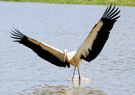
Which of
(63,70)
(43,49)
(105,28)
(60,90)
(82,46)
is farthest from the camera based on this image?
(63,70)

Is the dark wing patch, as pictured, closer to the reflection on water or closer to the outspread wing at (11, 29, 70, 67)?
the outspread wing at (11, 29, 70, 67)

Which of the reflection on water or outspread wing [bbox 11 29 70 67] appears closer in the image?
the reflection on water

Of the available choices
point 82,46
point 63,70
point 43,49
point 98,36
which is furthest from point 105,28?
point 63,70

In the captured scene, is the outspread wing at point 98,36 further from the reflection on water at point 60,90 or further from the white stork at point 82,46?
the reflection on water at point 60,90

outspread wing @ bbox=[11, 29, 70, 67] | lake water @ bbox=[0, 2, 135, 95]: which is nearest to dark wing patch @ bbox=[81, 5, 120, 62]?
outspread wing @ bbox=[11, 29, 70, 67]

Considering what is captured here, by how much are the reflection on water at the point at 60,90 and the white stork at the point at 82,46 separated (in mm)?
715

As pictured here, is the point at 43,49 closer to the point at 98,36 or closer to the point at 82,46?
the point at 82,46

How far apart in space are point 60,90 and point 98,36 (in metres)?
1.57

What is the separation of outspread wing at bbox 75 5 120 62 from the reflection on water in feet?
2.80

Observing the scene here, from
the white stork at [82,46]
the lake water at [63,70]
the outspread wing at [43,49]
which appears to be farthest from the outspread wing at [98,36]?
the lake water at [63,70]

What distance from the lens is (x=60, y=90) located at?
13891 mm

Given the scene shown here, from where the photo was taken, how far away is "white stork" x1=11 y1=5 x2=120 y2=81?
14109 millimetres

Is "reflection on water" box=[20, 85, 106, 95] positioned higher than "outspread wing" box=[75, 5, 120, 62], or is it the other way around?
"outspread wing" box=[75, 5, 120, 62]

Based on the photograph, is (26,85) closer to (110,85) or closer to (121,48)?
(110,85)
